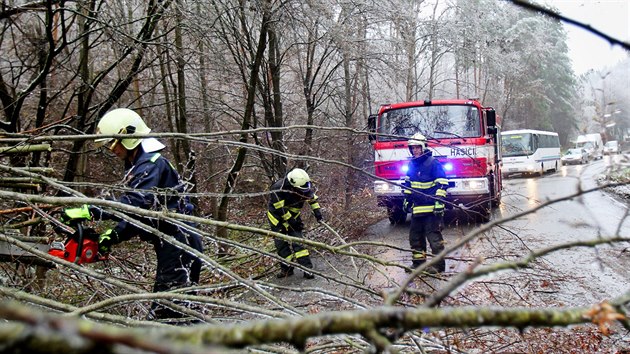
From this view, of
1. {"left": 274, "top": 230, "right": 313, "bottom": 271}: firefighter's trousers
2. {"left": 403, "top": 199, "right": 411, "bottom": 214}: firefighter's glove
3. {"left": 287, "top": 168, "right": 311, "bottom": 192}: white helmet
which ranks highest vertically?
{"left": 287, "top": 168, "right": 311, "bottom": 192}: white helmet

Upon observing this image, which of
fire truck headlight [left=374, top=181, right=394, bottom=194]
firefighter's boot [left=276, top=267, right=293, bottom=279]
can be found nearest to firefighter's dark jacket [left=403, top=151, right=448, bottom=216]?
firefighter's boot [left=276, top=267, right=293, bottom=279]

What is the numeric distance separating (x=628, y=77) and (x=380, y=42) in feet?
28.5

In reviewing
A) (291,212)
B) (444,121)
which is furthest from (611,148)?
(444,121)

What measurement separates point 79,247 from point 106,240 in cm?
17

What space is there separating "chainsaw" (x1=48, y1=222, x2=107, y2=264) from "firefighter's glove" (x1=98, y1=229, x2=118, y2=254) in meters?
0.03

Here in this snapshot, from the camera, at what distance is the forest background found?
3.62 metres

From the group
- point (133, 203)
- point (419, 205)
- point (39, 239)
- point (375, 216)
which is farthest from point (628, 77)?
point (375, 216)

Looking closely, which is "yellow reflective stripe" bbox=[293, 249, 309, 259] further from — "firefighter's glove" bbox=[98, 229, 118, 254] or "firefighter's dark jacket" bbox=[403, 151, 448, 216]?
"firefighter's glove" bbox=[98, 229, 118, 254]

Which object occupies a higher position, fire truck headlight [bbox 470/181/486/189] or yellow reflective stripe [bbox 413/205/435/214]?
fire truck headlight [bbox 470/181/486/189]

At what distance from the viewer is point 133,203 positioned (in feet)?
10.4

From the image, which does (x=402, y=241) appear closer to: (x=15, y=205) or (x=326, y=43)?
(x=326, y=43)

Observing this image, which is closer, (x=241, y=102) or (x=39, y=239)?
(x=39, y=239)

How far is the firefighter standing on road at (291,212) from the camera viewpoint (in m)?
6.48

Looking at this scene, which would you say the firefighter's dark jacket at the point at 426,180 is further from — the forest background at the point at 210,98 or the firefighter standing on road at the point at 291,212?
the firefighter standing on road at the point at 291,212
